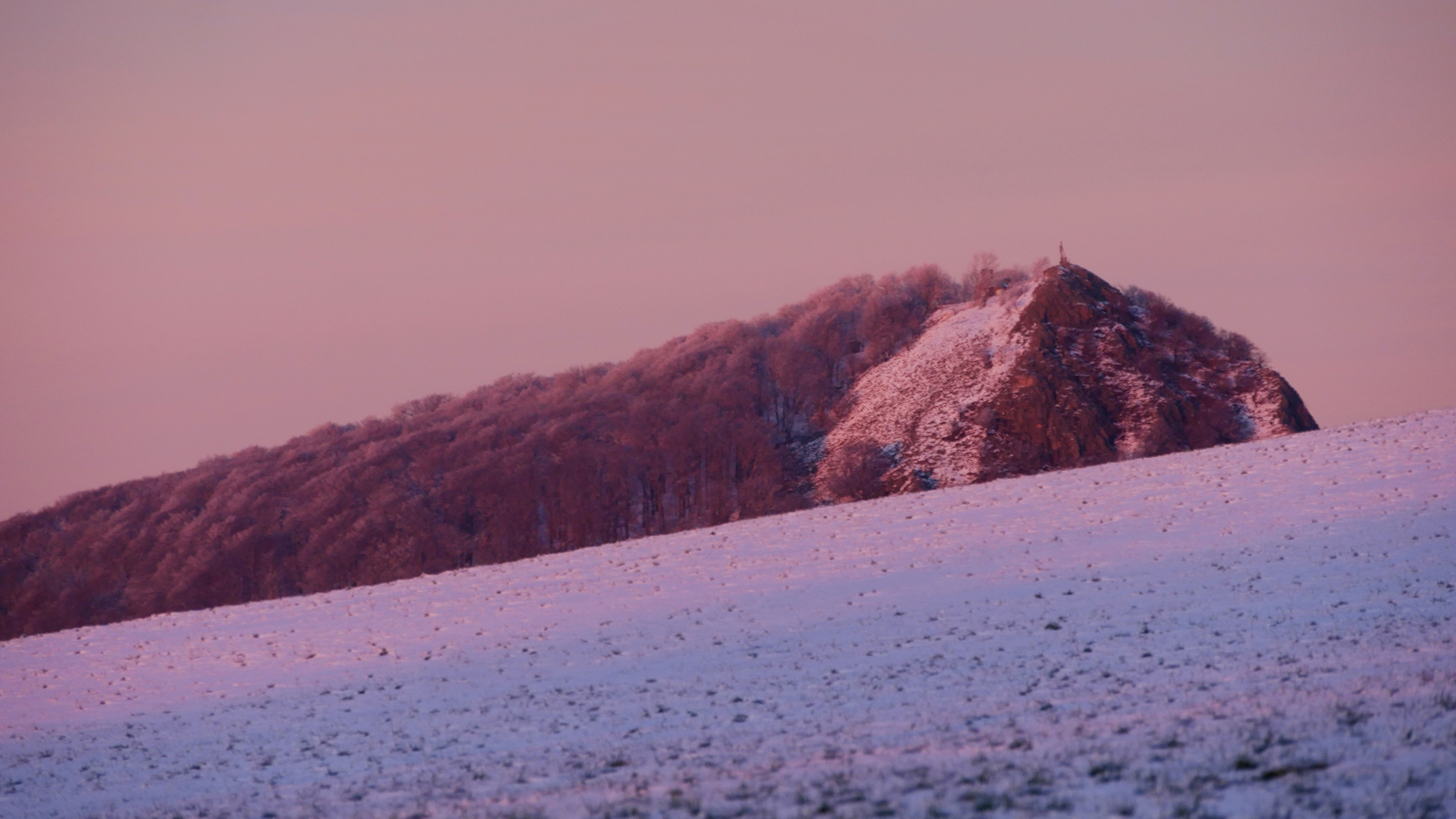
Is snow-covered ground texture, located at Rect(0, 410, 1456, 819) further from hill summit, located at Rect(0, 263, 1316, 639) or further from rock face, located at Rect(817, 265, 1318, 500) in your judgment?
hill summit, located at Rect(0, 263, 1316, 639)

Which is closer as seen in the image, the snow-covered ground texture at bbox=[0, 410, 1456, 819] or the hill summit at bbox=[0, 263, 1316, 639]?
the snow-covered ground texture at bbox=[0, 410, 1456, 819]

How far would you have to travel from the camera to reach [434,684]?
22.8 m

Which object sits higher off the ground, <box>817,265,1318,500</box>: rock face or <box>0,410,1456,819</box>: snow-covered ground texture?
<box>817,265,1318,500</box>: rock face

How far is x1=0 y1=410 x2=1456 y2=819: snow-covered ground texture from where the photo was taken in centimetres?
1119

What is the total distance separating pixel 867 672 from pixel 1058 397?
2756 inches

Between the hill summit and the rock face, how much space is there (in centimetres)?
20

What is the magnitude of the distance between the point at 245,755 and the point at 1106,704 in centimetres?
1463

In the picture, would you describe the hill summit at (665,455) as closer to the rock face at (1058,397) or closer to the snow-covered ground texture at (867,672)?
the rock face at (1058,397)

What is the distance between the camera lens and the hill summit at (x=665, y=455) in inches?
3199

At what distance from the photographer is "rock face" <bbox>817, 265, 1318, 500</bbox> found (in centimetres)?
8100

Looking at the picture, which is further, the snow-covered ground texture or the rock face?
the rock face

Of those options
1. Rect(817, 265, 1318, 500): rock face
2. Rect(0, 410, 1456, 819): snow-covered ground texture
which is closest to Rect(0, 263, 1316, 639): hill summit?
Rect(817, 265, 1318, 500): rock face

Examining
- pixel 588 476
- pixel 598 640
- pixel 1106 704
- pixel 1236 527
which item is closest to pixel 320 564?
pixel 588 476

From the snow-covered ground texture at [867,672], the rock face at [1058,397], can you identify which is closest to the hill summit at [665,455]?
the rock face at [1058,397]
